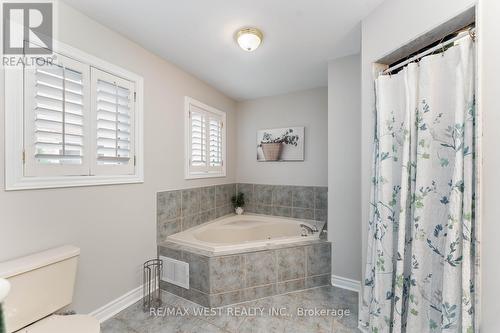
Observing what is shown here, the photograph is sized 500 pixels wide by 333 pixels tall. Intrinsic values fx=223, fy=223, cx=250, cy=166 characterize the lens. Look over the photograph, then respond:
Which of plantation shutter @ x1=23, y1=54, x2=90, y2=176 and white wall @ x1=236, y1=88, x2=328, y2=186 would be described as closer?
plantation shutter @ x1=23, y1=54, x2=90, y2=176

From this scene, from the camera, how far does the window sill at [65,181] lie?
1391 millimetres

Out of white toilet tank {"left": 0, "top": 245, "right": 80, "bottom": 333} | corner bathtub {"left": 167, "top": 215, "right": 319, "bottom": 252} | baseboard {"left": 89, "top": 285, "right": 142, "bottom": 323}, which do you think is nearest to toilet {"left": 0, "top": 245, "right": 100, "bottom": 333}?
white toilet tank {"left": 0, "top": 245, "right": 80, "bottom": 333}

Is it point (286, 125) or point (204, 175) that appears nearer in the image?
point (204, 175)

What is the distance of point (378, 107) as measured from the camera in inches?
61.4

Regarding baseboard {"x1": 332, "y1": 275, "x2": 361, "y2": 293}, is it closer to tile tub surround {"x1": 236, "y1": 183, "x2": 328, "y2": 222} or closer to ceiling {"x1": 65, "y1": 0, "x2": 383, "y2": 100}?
tile tub surround {"x1": 236, "y1": 183, "x2": 328, "y2": 222}

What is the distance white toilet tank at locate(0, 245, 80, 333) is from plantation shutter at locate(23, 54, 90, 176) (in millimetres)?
542

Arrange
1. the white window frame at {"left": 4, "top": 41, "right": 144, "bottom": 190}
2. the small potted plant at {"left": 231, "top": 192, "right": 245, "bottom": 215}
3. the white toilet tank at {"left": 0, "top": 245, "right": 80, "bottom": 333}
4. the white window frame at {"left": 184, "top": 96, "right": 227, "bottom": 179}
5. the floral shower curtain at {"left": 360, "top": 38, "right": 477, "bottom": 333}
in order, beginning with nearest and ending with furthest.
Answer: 1. the floral shower curtain at {"left": 360, "top": 38, "right": 477, "bottom": 333}
2. the white toilet tank at {"left": 0, "top": 245, "right": 80, "bottom": 333}
3. the white window frame at {"left": 4, "top": 41, "right": 144, "bottom": 190}
4. the white window frame at {"left": 184, "top": 96, "right": 227, "bottom": 179}
5. the small potted plant at {"left": 231, "top": 192, "right": 245, "bottom": 215}

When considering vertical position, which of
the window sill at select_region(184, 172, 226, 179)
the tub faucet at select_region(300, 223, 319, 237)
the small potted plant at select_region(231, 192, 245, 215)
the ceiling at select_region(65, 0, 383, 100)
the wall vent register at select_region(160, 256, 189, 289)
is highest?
the ceiling at select_region(65, 0, 383, 100)

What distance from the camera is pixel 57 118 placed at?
157cm

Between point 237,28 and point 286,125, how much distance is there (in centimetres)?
178

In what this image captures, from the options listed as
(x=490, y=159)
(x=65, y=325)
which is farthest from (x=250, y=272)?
(x=490, y=159)

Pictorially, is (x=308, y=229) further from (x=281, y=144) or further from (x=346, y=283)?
(x=281, y=144)

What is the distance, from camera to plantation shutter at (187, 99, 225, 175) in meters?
2.84

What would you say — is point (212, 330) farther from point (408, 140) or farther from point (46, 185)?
point (408, 140)
